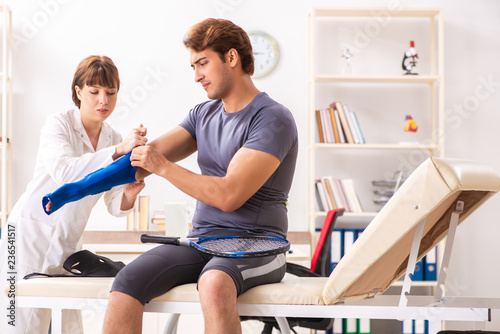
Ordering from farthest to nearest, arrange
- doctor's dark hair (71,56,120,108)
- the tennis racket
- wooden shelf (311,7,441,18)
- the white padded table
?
wooden shelf (311,7,441,18), doctor's dark hair (71,56,120,108), the tennis racket, the white padded table

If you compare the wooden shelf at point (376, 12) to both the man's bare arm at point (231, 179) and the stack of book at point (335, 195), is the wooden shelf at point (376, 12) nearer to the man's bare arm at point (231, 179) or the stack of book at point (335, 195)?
the stack of book at point (335, 195)

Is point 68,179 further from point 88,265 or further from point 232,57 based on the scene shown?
point 232,57

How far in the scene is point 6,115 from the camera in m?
3.58

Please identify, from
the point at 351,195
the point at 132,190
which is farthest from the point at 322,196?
the point at 132,190

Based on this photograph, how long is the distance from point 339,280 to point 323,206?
2.15 m

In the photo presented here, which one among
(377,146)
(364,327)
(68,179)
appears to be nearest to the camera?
(68,179)

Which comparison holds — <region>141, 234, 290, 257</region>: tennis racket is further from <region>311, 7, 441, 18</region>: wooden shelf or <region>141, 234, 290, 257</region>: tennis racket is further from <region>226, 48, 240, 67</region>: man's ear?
<region>311, 7, 441, 18</region>: wooden shelf

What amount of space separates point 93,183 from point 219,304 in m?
0.54

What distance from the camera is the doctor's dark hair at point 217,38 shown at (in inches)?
64.6

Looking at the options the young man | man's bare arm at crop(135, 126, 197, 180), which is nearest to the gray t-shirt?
the young man

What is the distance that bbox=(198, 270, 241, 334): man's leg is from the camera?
1.34 m

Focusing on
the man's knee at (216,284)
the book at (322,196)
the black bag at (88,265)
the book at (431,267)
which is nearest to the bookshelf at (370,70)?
the book at (322,196)

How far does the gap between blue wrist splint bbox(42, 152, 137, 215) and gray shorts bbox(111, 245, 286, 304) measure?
0.24 meters

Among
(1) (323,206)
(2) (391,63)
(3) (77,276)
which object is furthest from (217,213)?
(2) (391,63)
